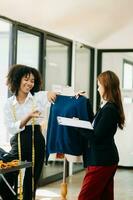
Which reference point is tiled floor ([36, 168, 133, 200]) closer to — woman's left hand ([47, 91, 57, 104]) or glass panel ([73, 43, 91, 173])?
glass panel ([73, 43, 91, 173])

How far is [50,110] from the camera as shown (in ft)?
12.9

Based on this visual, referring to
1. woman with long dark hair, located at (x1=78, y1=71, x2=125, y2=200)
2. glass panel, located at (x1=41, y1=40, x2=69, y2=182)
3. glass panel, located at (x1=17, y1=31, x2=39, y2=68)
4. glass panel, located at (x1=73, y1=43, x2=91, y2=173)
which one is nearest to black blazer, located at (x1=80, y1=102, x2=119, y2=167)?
woman with long dark hair, located at (x1=78, y1=71, x2=125, y2=200)

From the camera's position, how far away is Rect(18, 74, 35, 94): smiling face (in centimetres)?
340

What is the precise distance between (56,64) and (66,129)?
3106 mm

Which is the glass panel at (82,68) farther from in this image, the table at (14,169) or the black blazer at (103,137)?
the table at (14,169)

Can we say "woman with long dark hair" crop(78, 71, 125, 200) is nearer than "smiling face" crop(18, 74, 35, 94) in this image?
Yes

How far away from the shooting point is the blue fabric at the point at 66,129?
3.73m

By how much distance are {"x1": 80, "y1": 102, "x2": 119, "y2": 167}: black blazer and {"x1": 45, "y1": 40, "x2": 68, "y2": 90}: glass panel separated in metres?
3.21

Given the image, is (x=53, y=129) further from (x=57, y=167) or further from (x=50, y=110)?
(x=57, y=167)

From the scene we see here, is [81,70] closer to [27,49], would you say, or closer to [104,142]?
[27,49]

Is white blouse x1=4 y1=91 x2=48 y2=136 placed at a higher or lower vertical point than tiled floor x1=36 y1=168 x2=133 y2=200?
higher

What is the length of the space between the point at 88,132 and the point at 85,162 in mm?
322

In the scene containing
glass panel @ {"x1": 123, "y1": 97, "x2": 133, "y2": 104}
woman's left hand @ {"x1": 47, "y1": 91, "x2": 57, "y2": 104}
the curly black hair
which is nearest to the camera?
the curly black hair

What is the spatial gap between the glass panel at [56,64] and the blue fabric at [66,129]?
2.58 meters
